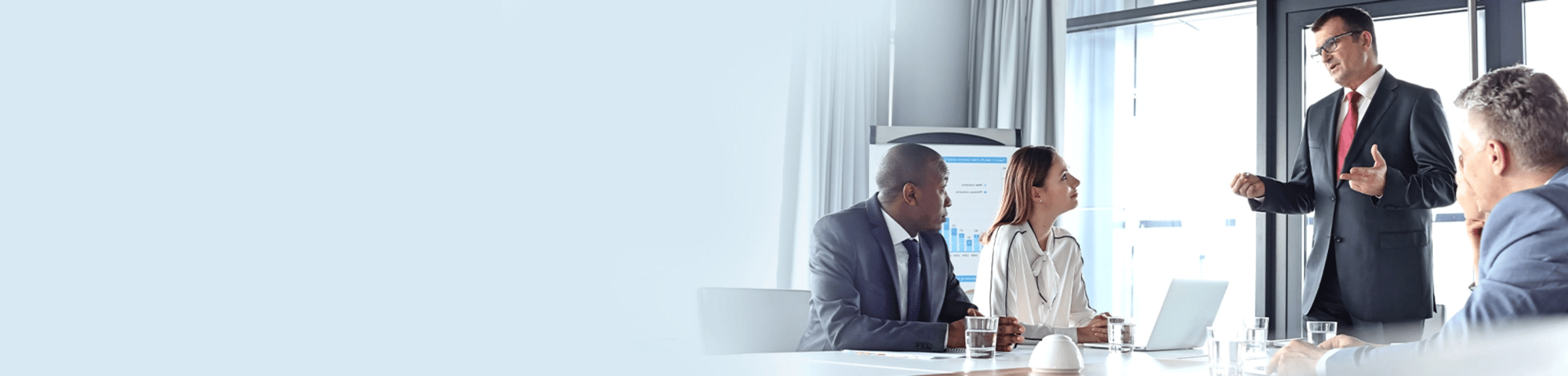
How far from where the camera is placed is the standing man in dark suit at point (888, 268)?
2.29 metres

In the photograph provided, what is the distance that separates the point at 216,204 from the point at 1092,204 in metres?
3.93

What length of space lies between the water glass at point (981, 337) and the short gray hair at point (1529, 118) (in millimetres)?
788

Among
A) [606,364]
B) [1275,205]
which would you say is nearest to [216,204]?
[606,364]

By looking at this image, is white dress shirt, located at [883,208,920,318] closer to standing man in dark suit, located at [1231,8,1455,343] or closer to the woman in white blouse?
the woman in white blouse

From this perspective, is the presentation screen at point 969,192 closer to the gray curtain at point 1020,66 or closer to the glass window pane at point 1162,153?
the gray curtain at point 1020,66

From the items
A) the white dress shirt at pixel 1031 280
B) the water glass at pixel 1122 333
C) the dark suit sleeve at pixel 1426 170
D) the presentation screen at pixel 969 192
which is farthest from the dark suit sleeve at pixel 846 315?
the presentation screen at pixel 969 192

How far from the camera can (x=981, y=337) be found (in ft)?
6.24

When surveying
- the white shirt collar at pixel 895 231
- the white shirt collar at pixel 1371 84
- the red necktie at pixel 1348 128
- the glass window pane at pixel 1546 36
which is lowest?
the white shirt collar at pixel 895 231

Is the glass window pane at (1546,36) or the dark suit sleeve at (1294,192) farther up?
the glass window pane at (1546,36)

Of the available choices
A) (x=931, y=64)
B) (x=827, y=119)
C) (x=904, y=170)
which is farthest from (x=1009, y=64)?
(x=904, y=170)

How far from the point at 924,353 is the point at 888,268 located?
395mm

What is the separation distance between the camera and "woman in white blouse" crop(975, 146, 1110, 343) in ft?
8.82

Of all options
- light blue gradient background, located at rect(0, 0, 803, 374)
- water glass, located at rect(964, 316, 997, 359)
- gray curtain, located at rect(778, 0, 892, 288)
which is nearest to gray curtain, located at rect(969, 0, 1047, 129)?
gray curtain, located at rect(778, 0, 892, 288)

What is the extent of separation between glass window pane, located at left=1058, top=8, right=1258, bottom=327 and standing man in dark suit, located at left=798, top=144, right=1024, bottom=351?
2.23m
